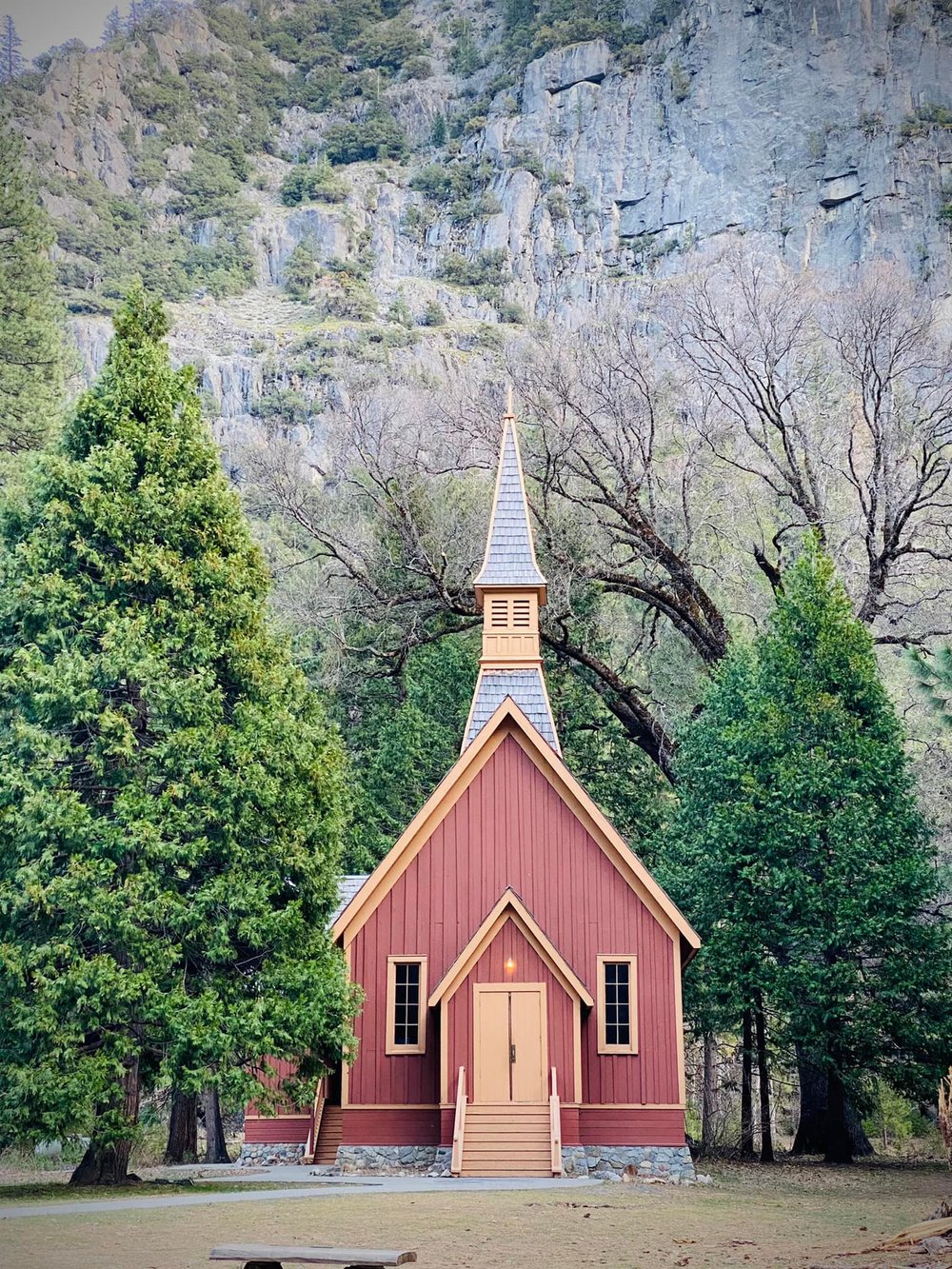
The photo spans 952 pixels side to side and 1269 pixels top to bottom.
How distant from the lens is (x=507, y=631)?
25938mm

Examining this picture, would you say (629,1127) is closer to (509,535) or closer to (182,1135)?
(182,1135)

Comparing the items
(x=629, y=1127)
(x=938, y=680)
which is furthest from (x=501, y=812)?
(x=938, y=680)

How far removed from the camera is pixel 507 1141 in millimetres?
21016

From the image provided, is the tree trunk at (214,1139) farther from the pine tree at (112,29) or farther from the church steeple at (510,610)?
the pine tree at (112,29)

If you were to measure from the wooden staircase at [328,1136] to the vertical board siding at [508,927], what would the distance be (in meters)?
2.43

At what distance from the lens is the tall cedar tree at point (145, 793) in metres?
16.3

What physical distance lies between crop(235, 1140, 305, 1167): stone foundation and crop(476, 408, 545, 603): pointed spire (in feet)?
33.8

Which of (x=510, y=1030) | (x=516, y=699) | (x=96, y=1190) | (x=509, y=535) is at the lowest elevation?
(x=96, y=1190)

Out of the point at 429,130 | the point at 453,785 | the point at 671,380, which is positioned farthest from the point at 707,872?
the point at 429,130

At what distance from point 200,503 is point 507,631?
8.51 metres

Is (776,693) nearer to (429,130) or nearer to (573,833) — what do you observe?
(573,833)

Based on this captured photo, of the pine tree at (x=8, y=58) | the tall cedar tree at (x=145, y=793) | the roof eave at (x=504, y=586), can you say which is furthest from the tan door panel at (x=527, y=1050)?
the pine tree at (x=8, y=58)

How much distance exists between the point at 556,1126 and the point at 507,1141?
804mm

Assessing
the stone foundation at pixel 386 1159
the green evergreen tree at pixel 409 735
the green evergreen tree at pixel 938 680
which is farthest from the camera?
the green evergreen tree at pixel 409 735
